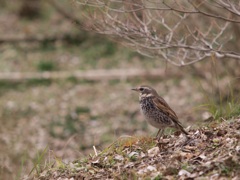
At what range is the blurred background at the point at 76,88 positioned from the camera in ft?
40.0

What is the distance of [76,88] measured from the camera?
14562 mm

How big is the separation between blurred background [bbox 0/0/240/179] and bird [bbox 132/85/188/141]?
3.13m

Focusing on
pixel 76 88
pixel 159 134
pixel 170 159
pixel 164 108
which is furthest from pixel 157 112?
pixel 76 88

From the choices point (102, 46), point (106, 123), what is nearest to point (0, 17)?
point (102, 46)

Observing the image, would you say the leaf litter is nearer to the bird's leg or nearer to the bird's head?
the bird's leg

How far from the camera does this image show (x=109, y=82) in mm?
14727

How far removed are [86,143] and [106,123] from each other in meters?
0.94

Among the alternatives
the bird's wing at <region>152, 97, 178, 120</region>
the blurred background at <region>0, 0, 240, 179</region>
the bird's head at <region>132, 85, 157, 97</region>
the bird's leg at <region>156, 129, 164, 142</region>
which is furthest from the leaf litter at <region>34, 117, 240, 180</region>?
the blurred background at <region>0, 0, 240, 179</region>

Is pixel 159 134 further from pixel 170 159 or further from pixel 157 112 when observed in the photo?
pixel 170 159

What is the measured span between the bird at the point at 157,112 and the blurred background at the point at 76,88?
10.3 feet

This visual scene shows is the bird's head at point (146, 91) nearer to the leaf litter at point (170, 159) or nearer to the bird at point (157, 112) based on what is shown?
the bird at point (157, 112)

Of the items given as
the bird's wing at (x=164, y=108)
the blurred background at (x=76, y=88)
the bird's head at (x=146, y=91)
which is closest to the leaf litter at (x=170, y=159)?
the bird's wing at (x=164, y=108)

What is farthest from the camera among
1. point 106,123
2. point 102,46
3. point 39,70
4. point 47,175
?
point 102,46

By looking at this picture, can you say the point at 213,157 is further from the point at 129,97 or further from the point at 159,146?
the point at 129,97
